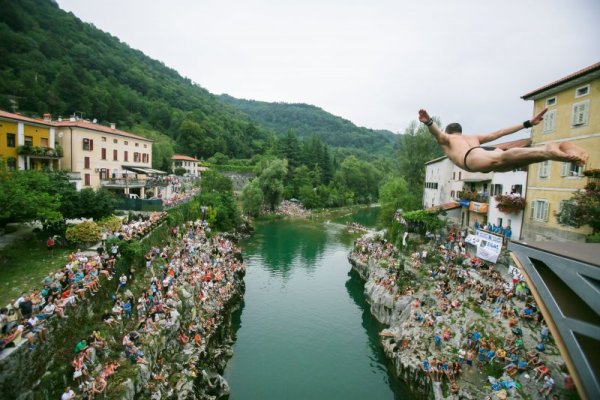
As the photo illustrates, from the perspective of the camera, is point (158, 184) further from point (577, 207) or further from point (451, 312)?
point (577, 207)

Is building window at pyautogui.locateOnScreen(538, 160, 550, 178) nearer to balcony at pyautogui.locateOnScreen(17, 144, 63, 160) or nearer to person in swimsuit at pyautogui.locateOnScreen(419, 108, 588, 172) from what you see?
person in swimsuit at pyautogui.locateOnScreen(419, 108, 588, 172)

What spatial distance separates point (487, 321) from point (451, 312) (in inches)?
81.2

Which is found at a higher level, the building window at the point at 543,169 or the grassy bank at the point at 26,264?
the building window at the point at 543,169

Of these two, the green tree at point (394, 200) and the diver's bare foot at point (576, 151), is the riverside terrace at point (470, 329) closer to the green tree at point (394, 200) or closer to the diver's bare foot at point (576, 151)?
the green tree at point (394, 200)

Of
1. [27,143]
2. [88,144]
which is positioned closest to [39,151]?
[27,143]

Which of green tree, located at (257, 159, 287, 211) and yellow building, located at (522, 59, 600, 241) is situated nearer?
yellow building, located at (522, 59, 600, 241)

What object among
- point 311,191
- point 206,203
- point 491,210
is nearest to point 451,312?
point 491,210

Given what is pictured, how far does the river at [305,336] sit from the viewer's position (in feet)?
53.3

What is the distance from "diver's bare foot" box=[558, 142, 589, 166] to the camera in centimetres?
296

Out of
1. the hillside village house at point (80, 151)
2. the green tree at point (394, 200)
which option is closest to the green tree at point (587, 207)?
the green tree at point (394, 200)

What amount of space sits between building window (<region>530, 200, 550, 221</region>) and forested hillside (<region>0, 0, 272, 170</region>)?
55.4 m

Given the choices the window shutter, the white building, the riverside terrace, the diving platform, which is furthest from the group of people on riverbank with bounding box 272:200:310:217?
the diving platform

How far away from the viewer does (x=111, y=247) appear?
16188 mm

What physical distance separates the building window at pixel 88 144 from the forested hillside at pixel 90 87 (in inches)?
935
